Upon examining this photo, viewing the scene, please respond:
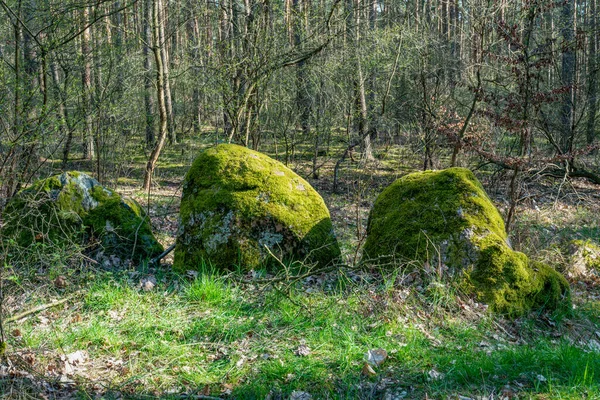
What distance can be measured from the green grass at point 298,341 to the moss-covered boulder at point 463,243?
11.6 inches

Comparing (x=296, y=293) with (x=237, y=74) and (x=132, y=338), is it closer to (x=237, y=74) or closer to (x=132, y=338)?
(x=132, y=338)

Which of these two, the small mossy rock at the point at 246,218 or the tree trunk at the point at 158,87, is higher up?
the tree trunk at the point at 158,87

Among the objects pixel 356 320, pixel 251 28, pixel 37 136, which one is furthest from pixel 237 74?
pixel 356 320

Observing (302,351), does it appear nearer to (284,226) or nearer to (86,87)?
(284,226)

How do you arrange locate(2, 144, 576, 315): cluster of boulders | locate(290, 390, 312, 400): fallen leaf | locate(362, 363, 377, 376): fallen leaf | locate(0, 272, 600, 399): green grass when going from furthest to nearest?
locate(2, 144, 576, 315): cluster of boulders
locate(362, 363, 377, 376): fallen leaf
locate(0, 272, 600, 399): green grass
locate(290, 390, 312, 400): fallen leaf

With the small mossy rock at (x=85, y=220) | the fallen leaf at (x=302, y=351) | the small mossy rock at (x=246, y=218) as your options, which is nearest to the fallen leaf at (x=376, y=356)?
the fallen leaf at (x=302, y=351)

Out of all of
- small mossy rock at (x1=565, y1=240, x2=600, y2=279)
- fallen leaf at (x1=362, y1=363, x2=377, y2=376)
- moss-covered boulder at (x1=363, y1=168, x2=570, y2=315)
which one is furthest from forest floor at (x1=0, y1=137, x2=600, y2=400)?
small mossy rock at (x1=565, y1=240, x2=600, y2=279)

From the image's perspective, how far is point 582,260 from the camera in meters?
7.37

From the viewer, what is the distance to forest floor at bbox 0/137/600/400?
11.9 feet

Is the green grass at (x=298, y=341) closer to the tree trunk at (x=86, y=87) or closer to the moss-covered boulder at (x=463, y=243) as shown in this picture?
the moss-covered boulder at (x=463, y=243)

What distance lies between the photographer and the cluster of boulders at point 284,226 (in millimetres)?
5496

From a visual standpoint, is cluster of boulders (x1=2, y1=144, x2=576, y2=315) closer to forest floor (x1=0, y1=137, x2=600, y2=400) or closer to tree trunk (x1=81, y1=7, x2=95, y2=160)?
forest floor (x1=0, y1=137, x2=600, y2=400)

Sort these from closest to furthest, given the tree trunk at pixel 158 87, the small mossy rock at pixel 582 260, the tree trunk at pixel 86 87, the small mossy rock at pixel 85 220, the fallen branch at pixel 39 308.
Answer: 1. the fallen branch at pixel 39 308
2. the small mossy rock at pixel 85 220
3. the small mossy rock at pixel 582 260
4. the tree trunk at pixel 86 87
5. the tree trunk at pixel 158 87

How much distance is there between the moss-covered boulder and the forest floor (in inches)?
9.0
